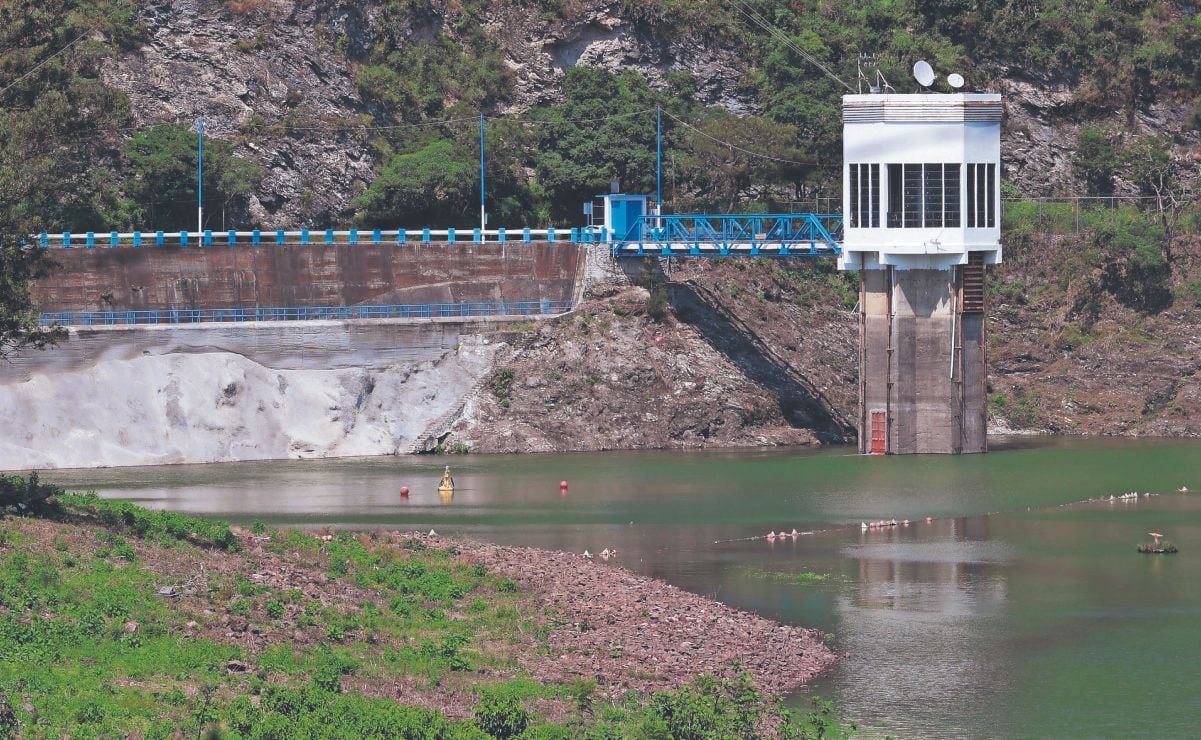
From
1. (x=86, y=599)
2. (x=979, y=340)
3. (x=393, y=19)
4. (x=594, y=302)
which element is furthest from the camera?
(x=393, y=19)

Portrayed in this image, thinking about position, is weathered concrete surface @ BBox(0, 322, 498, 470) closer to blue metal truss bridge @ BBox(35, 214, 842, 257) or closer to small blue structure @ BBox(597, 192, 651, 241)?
blue metal truss bridge @ BBox(35, 214, 842, 257)

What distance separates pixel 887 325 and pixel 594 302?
56.3 ft

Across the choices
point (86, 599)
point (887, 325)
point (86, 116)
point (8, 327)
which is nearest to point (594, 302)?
point (887, 325)

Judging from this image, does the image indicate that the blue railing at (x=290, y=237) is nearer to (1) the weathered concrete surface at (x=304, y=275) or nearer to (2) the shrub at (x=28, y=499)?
(1) the weathered concrete surface at (x=304, y=275)

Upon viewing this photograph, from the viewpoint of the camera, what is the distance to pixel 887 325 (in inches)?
3691

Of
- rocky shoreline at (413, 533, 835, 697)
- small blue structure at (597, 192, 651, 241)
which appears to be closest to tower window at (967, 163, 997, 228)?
small blue structure at (597, 192, 651, 241)

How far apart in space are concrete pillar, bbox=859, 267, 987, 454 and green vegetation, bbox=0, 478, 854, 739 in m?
36.7

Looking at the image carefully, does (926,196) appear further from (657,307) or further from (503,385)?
(503,385)

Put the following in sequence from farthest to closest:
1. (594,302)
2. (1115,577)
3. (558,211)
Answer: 1. (558,211)
2. (594,302)
3. (1115,577)

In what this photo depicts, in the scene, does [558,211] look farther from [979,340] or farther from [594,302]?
[979,340]

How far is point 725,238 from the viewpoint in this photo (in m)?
101

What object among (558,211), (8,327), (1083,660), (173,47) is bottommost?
(1083,660)

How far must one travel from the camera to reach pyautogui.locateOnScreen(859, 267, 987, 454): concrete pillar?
93.1m

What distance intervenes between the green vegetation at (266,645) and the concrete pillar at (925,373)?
3667cm
